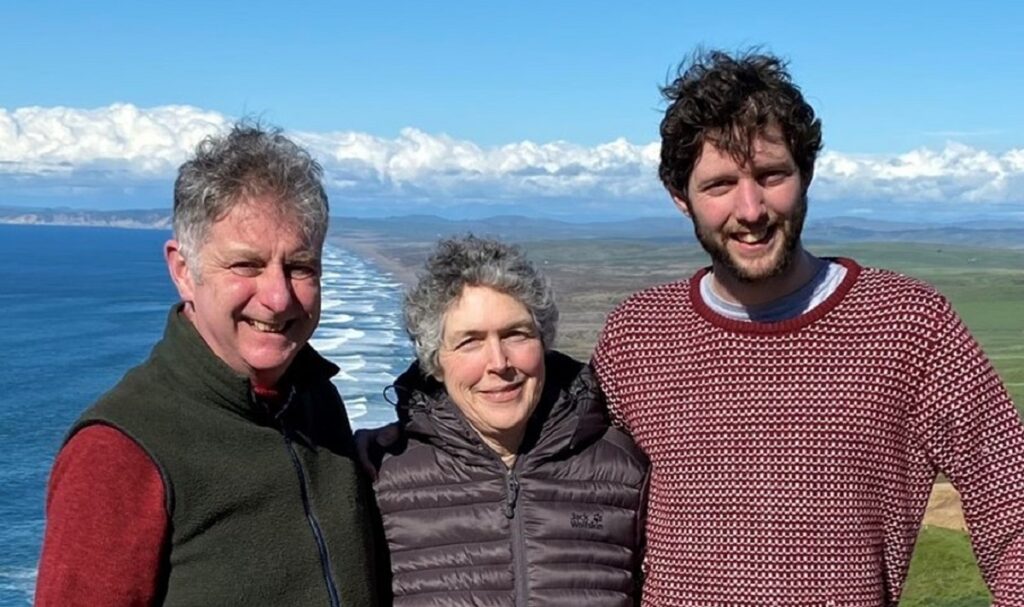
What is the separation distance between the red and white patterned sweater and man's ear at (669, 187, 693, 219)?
1.21 feet

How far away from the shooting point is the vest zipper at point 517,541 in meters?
4.12

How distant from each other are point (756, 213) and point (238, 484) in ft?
6.21

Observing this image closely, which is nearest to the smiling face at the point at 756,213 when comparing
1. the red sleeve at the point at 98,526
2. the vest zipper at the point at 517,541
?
the vest zipper at the point at 517,541

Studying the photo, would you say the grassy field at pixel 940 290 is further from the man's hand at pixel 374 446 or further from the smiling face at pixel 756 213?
the smiling face at pixel 756 213

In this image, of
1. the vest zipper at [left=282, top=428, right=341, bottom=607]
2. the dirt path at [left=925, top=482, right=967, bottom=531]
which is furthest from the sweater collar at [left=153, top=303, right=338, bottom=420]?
the dirt path at [left=925, top=482, right=967, bottom=531]

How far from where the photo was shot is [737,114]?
3.94 meters

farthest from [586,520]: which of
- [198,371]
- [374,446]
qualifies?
[198,371]

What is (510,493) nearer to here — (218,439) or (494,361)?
(494,361)

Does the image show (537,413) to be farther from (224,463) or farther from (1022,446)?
(1022,446)

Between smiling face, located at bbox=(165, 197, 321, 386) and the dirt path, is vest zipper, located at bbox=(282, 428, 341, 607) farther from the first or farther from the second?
the dirt path

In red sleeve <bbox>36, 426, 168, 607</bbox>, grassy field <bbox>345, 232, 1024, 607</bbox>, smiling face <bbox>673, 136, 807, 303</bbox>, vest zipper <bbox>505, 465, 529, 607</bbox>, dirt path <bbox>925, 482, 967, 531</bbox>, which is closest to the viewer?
red sleeve <bbox>36, 426, 168, 607</bbox>

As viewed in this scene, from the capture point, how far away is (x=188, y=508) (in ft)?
11.3

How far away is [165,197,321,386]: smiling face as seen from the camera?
11.6ft

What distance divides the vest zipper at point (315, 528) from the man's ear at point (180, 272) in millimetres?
566
